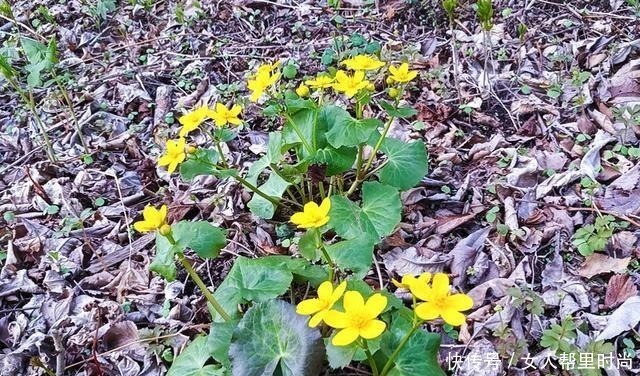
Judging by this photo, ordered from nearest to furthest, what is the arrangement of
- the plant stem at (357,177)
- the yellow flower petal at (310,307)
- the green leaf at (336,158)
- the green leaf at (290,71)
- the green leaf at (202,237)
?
the yellow flower petal at (310,307)
the green leaf at (202,237)
the green leaf at (336,158)
the plant stem at (357,177)
the green leaf at (290,71)

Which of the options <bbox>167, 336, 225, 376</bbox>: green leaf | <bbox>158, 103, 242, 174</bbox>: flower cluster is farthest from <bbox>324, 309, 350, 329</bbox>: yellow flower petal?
<bbox>158, 103, 242, 174</bbox>: flower cluster

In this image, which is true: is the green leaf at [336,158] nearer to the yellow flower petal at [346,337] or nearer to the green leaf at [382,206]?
the green leaf at [382,206]

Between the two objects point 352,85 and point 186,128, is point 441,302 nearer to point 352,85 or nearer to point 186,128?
point 352,85

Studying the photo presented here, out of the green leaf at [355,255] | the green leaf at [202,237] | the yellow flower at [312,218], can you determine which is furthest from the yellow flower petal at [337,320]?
the green leaf at [202,237]

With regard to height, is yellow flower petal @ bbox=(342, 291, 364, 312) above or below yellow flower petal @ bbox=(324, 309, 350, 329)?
Result: above

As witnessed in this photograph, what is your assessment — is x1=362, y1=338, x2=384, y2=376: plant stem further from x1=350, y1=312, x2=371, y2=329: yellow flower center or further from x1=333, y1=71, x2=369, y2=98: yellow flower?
x1=333, y1=71, x2=369, y2=98: yellow flower

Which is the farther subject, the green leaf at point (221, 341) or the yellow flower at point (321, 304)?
the green leaf at point (221, 341)

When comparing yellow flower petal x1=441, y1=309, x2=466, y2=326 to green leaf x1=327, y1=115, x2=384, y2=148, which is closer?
yellow flower petal x1=441, y1=309, x2=466, y2=326

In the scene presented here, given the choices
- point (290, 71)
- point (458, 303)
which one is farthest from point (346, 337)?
point (290, 71)
